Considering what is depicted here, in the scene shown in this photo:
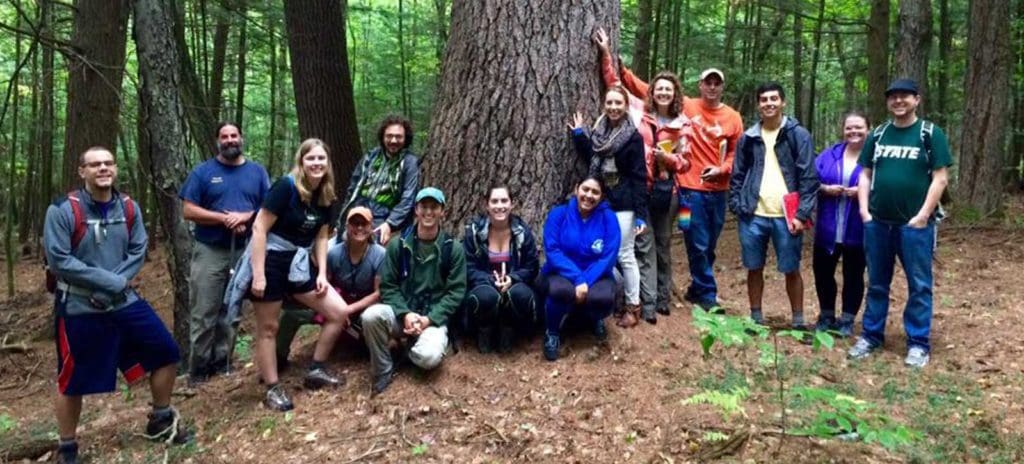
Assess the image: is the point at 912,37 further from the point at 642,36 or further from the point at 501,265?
the point at 501,265

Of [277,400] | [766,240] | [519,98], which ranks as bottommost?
[277,400]

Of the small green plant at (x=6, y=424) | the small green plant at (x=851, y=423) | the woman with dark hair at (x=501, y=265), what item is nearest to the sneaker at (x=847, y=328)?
the small green plant at (x=851, y=423)

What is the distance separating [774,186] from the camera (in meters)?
5.95

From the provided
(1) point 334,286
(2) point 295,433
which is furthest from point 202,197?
(2) point 295,433

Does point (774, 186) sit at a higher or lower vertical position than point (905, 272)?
higher

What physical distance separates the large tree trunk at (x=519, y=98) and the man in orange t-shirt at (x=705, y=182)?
105 cm

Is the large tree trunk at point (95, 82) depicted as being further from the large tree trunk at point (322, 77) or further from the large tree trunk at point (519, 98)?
the large tree trunk at point (519, 98)

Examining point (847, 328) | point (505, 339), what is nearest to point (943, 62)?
point (847, 328)

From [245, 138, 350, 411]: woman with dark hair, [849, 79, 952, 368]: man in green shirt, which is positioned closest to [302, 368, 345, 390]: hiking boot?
[245, 138, 350, 411]: woman with dark hair

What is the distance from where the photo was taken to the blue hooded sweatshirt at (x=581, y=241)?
516 centimetres

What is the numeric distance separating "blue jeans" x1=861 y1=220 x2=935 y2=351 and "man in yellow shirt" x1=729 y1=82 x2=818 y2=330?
55 cm

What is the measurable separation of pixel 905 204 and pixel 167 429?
18.7 feet

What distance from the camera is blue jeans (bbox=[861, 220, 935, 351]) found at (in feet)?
17.7

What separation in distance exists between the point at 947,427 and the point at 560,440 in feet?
7.71
